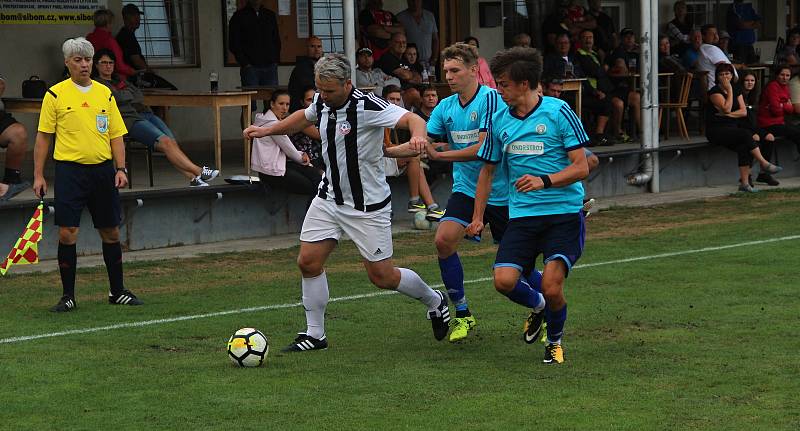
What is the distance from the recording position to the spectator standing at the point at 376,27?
1798 centimetres

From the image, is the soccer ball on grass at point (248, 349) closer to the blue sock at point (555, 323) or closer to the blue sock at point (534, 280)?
the blue sock at point (555, 323)

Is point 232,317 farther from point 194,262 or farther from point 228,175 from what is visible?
point 228,175

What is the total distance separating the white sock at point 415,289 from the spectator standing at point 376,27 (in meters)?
9.67

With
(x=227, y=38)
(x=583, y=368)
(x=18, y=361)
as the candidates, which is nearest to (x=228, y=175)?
(x=227, y=38)

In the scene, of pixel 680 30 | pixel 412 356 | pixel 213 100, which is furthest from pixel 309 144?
pixel 680 30

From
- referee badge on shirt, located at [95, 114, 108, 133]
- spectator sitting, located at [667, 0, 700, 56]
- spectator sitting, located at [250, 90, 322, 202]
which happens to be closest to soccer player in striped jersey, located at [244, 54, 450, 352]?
referee badge on shirt, located at [95, 114, 108, 133]

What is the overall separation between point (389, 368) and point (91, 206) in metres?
3.08

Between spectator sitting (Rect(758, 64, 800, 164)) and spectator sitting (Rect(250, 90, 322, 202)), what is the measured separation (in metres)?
7.36

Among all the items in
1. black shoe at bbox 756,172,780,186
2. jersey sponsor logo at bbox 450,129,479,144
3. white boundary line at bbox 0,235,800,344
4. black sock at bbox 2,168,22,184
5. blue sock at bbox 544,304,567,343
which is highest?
jersey sponsor logo at bbox 450,129,479,144

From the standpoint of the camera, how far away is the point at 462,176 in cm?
871

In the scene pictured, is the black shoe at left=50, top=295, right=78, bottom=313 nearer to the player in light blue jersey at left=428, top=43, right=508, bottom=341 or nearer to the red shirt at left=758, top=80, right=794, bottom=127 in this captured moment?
the player in light blue jersey at left=428, top=43, right=508, bottom=341

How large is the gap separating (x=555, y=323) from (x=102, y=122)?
382cm

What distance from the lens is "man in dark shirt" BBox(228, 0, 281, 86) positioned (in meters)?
16.8

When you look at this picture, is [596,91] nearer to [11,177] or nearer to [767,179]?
[767,179]
